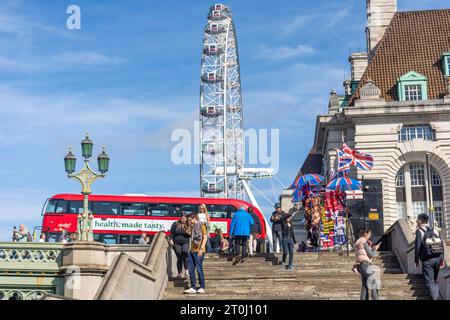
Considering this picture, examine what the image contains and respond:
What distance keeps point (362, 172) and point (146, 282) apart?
29.3 m

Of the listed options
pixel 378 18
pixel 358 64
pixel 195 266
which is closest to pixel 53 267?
pixel 195 266

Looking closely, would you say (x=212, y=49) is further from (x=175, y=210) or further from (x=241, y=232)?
(x=241, y=232)

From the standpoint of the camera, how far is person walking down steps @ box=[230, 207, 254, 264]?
22.6 meters

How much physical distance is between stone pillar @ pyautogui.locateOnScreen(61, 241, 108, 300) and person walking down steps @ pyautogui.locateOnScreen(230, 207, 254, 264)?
17.9 ft

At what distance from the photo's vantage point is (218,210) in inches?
1783

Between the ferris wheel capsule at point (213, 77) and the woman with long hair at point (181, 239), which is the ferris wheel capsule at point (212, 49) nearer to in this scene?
the ferris wheel capsule at point (213, 77)

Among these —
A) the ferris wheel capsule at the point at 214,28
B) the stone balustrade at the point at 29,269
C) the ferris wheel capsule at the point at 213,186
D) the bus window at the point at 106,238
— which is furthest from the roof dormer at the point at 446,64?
the ferris wheel capsule at the point at 214,28

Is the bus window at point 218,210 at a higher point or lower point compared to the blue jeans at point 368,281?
higher

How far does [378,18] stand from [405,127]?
10908 mm

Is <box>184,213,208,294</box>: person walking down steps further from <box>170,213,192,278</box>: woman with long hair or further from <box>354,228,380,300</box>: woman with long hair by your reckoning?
<box>354,228,380,300</box>: woman with long hair

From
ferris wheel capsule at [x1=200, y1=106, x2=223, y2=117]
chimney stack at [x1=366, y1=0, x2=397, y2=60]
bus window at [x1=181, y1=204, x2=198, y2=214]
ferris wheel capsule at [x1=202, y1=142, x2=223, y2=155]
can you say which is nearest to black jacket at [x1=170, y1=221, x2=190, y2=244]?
bus window at [x1=181, y1=204, x2=198, y2=214]

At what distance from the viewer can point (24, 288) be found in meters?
26.2

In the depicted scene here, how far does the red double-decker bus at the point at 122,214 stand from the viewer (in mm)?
42406

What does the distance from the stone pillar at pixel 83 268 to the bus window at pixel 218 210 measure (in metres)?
18.8
